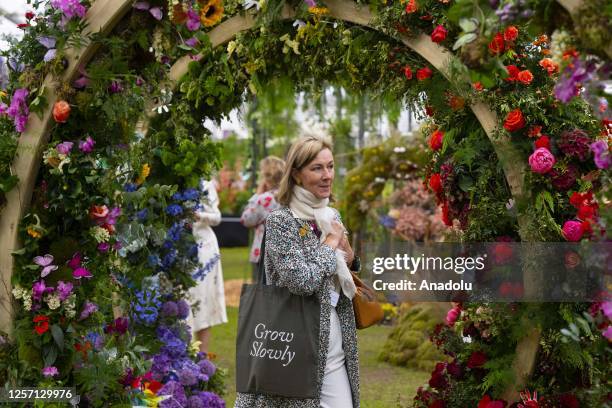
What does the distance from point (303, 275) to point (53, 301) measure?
1.09 m

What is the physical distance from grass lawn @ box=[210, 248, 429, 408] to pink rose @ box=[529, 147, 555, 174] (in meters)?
2.64

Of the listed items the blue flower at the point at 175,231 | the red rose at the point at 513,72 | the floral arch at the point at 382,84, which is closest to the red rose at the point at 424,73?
the floral arch at the point at 382,84

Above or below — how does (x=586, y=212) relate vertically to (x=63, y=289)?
above

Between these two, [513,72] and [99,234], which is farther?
[99,234]

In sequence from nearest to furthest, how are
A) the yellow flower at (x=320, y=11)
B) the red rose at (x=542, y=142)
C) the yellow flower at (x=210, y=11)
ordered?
the yellow flower at (x=210, y=11)
the red rose at (x=542, y=142)
the yellow flower at (x=320, y=11)

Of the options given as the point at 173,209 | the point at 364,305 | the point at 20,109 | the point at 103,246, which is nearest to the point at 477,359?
the point at 364,305

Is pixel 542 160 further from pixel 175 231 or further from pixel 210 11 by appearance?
pixel 175 231

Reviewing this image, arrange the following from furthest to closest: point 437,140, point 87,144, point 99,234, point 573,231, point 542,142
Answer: point 437,140
point 99,234
point 87,144
point 542,142
point 573,231

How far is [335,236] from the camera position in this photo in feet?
12.2

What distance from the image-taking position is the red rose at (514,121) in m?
3.53

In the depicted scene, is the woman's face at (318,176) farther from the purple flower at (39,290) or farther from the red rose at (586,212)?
the purple flower at (39,290)

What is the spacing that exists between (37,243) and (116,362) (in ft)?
2.05

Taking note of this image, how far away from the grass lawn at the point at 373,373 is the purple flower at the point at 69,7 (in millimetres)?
3300

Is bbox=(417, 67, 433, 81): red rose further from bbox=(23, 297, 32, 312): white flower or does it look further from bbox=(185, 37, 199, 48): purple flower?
bbox=(23, 297, 32, 312): white flower
